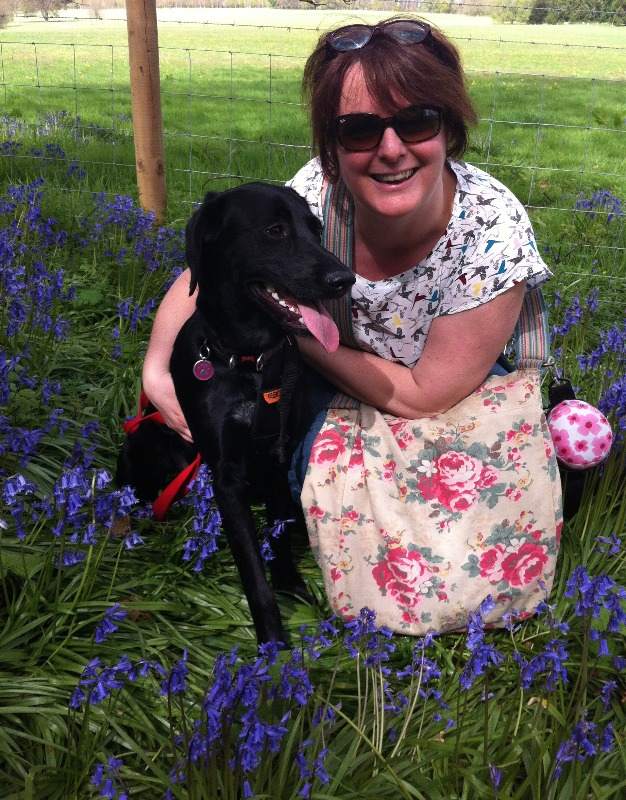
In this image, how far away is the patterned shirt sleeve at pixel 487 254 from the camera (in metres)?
2.67

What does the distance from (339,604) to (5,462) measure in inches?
46.3

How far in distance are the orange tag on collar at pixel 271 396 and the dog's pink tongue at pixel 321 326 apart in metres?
0.20

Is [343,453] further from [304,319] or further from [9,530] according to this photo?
[9,530]

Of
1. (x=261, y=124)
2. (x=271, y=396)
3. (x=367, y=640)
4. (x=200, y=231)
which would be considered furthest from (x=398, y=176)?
(x=261, y=124)

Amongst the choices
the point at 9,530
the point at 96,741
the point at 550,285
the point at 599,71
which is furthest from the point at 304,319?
the point at 599,71

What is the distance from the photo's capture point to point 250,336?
272 cm

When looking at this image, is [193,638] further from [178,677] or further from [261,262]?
[261,262]

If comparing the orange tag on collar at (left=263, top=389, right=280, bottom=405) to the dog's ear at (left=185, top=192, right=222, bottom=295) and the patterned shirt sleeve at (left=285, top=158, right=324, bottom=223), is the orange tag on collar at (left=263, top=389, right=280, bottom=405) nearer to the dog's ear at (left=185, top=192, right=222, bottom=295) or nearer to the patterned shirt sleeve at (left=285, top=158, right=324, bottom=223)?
the dog's ear at (left=185, top=192, right=222, bottom=295)

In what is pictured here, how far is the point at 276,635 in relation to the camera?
8.18ft

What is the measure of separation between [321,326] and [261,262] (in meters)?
0.27

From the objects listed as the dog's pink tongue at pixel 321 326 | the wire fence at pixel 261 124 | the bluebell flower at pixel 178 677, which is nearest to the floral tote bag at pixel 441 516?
the dog's pink tongue at pixel 321 326

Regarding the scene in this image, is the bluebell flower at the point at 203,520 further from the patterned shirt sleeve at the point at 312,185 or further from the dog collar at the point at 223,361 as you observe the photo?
the patterned shirt sleeve at the point at 312,185

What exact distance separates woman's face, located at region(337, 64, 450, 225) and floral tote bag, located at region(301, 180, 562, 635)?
2.16 ft

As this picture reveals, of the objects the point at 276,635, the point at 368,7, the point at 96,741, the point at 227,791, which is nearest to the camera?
the point at 227,791
